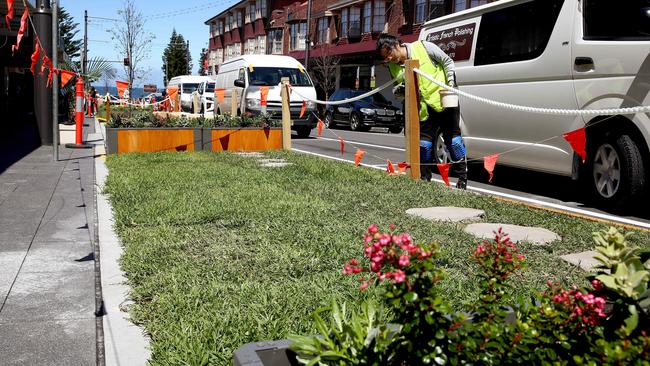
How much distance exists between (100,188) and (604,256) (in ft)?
22.9

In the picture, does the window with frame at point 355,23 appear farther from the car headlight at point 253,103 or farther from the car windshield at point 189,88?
the car headlight at point 253,103

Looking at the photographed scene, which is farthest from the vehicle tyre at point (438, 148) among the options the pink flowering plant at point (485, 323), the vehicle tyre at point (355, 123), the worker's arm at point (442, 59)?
the vehicle tyre at point (355, 123)

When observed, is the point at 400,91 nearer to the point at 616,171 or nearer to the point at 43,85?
the point at 616,171

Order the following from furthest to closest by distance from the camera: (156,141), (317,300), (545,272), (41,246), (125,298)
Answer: (156,141), (41,246), (545,272), (125,298), (317,300)

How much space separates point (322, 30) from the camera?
4662cm

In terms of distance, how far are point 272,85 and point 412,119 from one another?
1241cm

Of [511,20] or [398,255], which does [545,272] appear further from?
[511,20]

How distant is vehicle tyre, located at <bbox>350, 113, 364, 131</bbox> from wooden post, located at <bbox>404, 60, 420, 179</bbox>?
1881 cm

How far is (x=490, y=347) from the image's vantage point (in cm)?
172

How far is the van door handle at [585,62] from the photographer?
22.4 ft

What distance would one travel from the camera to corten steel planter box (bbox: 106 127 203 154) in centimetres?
1189

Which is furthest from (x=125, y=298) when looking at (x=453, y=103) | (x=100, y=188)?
(x=453, y=103)

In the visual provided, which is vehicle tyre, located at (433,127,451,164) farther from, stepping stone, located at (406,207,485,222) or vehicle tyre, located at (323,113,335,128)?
vehicle tyre, located at (323,113,335,128)

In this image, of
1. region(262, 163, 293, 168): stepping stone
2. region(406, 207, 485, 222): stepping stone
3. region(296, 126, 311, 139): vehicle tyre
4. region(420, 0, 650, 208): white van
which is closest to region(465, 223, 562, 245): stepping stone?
region(406, 207, 485, 222): stepping stone
